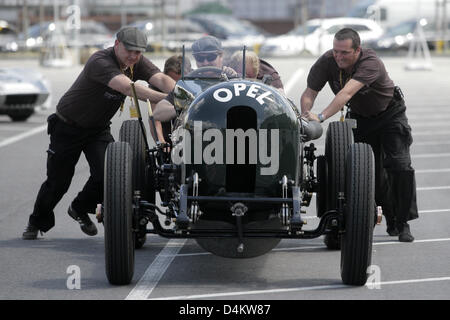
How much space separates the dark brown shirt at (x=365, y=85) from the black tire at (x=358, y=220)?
6.49 ft

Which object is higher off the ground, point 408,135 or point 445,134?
point 408,135

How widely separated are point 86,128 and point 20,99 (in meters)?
11.7

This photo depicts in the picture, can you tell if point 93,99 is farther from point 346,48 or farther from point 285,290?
point 285,290

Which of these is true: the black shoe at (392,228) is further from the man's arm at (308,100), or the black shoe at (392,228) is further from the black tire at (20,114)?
the black tire at (20,114)

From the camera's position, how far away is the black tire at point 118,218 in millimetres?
7656

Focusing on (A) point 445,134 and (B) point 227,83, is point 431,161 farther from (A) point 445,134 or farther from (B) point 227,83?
(B) point 227,83

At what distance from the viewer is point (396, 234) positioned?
400 inches

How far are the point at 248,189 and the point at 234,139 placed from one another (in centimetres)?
35

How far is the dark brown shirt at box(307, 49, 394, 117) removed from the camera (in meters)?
9.67

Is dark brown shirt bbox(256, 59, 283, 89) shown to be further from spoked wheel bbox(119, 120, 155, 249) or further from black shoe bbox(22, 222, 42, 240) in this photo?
black shoe bbox(22, 222, 42, 240)

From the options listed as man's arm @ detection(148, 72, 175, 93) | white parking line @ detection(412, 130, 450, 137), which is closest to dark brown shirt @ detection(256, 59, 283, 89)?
man's arm @ detection(148, 72, 175, 93)

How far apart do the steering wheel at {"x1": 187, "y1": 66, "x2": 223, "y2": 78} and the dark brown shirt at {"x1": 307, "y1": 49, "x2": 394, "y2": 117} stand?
3.58 ft

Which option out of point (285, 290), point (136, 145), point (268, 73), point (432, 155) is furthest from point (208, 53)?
point (432, 155)
